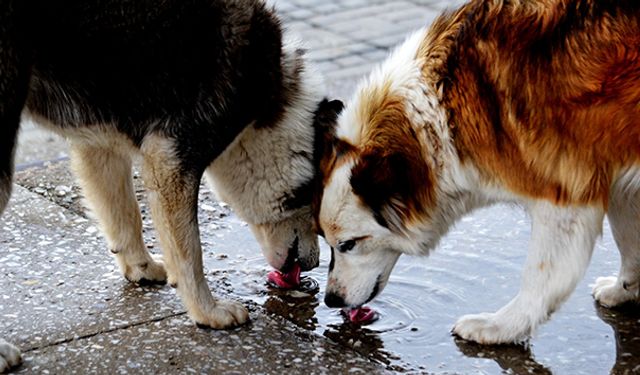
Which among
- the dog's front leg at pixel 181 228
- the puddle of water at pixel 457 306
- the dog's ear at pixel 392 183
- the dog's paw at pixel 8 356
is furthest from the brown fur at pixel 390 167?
the dog's paw at pixel 8 356

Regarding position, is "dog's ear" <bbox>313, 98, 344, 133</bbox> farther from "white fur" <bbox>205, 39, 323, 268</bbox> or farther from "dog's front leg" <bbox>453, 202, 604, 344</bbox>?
"dog's front leg" <bbox>453, 202, 604, 344</bbox>

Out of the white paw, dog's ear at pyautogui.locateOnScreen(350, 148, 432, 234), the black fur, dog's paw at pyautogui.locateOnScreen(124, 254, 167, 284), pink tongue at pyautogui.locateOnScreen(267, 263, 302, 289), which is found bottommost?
the white paw

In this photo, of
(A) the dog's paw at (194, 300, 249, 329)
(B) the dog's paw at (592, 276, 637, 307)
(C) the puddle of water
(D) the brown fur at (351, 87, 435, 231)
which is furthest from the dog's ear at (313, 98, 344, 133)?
(B) the dog's paw at (592, 276, 637, 307)

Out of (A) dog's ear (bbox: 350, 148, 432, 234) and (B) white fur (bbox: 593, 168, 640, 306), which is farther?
(B) white fur (bbox: 593, 168, 640, 306)

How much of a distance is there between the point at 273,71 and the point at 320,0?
4921 mm

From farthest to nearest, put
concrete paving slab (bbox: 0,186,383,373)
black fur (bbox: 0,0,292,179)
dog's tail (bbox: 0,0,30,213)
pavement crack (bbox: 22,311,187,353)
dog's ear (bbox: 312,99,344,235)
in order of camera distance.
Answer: dog's ear (bbox: 312,99,344,235) → pavement crack (bbox: 22,311,187,353) → concrete paving slab (bbox: 0,186,383,373) → black fur (bbox: 0,0,292,179) → dog's tail (bbox: 0,0,30,213)

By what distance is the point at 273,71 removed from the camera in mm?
5051

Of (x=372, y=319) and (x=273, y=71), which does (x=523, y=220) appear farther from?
(x=273, y=71)

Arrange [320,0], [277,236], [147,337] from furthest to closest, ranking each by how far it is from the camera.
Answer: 1. [320,0]
2. [277,236]
3. [147,337]

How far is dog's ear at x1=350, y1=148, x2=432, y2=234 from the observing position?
4.66 m

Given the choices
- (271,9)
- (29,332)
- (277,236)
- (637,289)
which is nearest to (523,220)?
(637,289)

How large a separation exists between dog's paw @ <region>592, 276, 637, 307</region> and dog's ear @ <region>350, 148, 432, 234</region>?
3.01 ft

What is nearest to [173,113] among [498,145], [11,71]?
[11,71]

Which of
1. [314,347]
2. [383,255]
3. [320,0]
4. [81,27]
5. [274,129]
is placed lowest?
[314,347]
